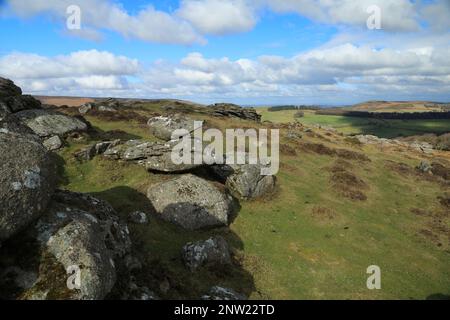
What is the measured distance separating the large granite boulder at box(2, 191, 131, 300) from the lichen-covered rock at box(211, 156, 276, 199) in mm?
16949

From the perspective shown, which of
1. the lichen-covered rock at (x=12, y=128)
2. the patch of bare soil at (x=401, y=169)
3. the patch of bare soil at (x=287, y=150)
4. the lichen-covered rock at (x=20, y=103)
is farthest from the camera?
the patch of bare soil at (x=401, y=169)

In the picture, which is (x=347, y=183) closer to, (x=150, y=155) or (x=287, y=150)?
(x=287, y=150)

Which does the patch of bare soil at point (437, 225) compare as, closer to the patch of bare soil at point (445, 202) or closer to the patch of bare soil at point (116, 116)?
the patch of bare soil at point (445, 202)

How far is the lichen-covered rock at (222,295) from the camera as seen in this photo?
734 inches

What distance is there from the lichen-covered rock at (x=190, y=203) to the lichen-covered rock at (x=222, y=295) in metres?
7.40

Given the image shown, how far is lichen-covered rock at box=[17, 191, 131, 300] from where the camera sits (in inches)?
524

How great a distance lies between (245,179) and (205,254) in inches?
476

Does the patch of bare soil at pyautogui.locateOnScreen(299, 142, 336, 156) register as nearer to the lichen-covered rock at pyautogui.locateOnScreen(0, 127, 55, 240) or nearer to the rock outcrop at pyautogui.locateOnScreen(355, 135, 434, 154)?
the rock outcrop at pyautogui.locateOnScreen(355, 135, 434, 154)

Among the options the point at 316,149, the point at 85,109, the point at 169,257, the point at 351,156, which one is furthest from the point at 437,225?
the point at 85,109

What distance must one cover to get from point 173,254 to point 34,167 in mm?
10967

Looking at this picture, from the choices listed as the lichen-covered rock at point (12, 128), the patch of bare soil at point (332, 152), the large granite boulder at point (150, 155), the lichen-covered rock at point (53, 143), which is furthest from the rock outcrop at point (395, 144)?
the lichen-covered rock at point (12, 128)

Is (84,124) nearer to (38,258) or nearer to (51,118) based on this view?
(51,118)

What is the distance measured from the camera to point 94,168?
33.1 meters

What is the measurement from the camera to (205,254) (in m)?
22.3
